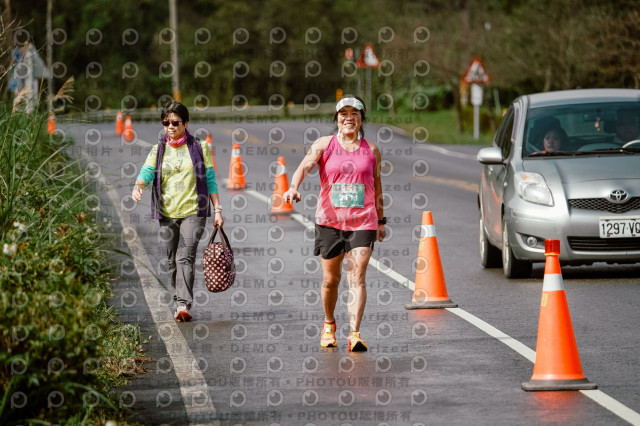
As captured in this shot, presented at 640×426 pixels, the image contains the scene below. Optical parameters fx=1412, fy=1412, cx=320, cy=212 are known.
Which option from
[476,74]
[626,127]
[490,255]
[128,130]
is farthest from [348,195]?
[476,74]

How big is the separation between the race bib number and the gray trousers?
2113mm

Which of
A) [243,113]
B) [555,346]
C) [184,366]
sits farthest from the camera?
[243,113]

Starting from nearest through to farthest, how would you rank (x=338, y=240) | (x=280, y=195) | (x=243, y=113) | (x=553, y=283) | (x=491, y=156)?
(x=553, y=283) → (x=338, y=240) → (x=491, y=156) → (x=280, y=195) → (x=243, y=113)

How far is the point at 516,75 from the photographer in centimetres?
4638

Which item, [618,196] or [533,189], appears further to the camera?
[533,189]

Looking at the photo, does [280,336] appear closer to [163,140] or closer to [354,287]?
[354,287]

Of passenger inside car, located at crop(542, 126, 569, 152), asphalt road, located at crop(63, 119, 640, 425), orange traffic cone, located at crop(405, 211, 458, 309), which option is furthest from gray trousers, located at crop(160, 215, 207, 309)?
passenger inside car, located at crop(542, 126, 569, 152)

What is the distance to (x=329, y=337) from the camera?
9.77 meters

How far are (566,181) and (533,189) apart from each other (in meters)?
0.32

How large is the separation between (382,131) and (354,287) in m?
41.5

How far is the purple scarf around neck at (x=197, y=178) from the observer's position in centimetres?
1142

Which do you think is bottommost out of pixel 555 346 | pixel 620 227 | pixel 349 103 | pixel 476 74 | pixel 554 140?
pixel 555 346

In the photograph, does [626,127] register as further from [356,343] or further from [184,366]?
[184,366]

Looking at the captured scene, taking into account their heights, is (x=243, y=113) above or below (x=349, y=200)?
below
